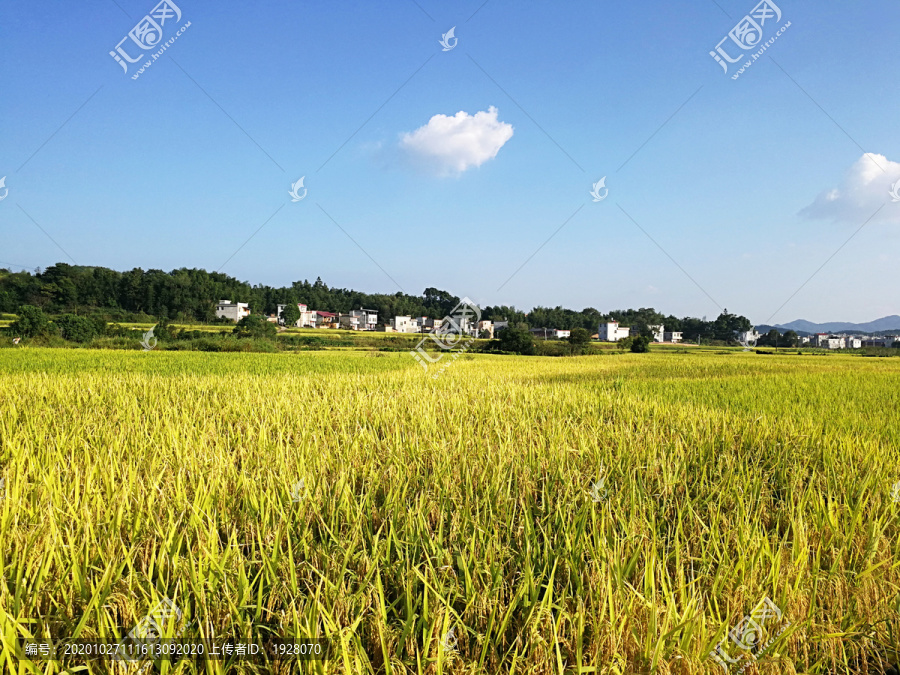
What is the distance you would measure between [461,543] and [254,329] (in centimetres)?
3143

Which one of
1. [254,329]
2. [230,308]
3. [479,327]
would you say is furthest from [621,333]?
[230,308]

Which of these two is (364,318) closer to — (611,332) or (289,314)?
(289,314)

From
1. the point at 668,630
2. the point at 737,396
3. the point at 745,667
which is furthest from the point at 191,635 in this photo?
the point at 737,396

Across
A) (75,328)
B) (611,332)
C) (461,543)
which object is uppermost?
(611,332)

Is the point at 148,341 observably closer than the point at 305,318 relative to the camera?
Yes

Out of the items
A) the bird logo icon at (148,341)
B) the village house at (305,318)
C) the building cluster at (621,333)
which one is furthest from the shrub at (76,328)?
the building cluster at (621,333)

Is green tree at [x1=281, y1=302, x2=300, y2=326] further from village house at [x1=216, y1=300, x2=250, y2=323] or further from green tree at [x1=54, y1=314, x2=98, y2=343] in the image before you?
green tree at [x1=54, y1=314, x2=98, y2=343]

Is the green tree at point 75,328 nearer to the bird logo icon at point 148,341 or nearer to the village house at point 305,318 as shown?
the bird logo icon at point 148,341

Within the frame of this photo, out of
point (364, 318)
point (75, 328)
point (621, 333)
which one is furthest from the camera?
point (364, 318)

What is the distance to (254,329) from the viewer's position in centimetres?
3045

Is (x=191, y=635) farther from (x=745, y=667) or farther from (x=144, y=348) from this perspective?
(x=144, y=348)

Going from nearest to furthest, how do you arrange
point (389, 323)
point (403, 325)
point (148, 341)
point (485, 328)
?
point (148, 341) < point (485, 328) < point (403, 325) < point (389, 323)

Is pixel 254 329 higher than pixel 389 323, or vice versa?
pixel 389 323

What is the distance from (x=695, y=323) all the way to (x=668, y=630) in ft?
224
